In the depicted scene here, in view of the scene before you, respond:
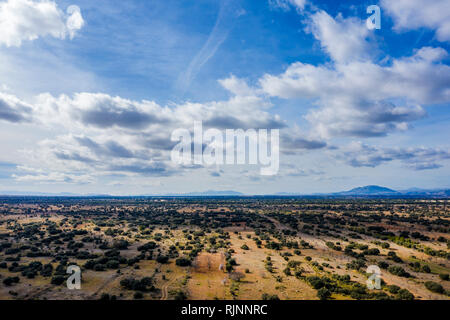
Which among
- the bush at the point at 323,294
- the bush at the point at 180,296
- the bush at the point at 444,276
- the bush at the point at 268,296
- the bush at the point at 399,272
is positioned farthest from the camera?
the bush at the point at 399,272

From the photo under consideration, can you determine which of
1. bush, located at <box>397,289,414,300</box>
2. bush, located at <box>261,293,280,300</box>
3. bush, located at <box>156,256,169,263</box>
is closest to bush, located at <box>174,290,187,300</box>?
bush, located at <box>261,293,280,300</box>

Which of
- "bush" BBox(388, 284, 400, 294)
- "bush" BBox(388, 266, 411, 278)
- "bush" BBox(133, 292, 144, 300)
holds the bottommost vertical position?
"bush" BBox(388, 266, 411, 278)

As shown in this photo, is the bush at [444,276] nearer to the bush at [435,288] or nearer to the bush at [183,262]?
the bush at [435,288]

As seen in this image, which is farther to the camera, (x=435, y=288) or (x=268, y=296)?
(x=435, y=288)

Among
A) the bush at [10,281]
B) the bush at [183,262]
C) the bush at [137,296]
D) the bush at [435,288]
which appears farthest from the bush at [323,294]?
the bush at [10,281]

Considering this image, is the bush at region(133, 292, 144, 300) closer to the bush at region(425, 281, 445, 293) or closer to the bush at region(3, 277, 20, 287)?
the bush at region(3, 277, 20, 287)

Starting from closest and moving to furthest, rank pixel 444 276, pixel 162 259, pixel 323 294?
pixel 323 294
pixel 444 276
pixel 162 259

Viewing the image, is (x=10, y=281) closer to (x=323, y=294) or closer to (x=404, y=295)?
(x=323, y=294)

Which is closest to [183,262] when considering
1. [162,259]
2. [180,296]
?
[162,259]

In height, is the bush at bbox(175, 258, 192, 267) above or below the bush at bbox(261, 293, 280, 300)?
below

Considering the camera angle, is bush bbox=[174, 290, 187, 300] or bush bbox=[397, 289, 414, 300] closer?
bush bbox=[174, 290, 187, 300]
